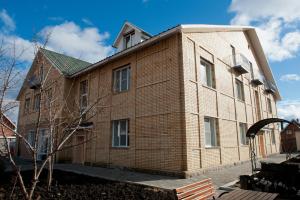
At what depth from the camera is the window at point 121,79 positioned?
13686mm

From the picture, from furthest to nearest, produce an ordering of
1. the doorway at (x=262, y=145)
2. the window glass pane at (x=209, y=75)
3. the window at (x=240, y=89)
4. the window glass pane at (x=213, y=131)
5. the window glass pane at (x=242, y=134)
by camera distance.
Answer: the doorway at (x=262, y=145) → the window at (x=240, y=89) → the window glass pane at (x=242, y=134) → the window glass pane at (x=209, y=75) → the window glass pane at (x=213, y=131)

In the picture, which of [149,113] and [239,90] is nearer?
[149,113]

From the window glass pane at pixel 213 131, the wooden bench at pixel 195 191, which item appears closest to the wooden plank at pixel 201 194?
the wooden bench at pixel 195 191

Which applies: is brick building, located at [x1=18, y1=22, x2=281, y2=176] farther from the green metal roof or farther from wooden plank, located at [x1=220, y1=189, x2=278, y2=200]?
wooden plank, located at [x1=220, y1=189, x2=278, y2=200]

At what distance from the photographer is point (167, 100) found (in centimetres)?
1086

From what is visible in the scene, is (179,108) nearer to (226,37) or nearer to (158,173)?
(158,173)

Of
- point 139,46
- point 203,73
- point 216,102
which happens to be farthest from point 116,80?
point 216,102

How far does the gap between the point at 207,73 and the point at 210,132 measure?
349 centimetres

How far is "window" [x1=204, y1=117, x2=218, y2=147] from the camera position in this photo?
40.0ft

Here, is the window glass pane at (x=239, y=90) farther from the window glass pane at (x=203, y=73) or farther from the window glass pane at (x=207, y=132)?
the window glass pane at (x=207, y=132)

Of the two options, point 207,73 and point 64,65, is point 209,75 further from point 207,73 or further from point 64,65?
point 64,65

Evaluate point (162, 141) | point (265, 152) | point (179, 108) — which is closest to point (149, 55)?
point (179, 108)

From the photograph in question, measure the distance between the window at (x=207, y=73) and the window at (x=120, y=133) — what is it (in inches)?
198

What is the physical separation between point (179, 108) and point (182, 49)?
2.84 metres
